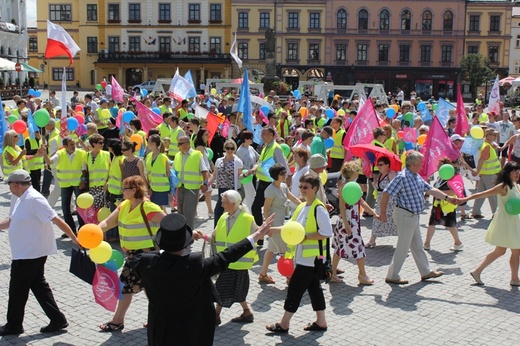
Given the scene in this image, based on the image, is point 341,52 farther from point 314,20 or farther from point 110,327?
point 110,327

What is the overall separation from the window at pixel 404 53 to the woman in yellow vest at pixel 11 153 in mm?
56817

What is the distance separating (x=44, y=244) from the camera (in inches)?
247

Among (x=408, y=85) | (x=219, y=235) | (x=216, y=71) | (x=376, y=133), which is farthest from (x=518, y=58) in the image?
(x=219, y=235)

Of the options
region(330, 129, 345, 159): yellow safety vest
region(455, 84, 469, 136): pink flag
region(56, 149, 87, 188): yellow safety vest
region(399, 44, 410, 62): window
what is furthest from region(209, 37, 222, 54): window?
region(56, 149, 87, 188): yellow safety vest

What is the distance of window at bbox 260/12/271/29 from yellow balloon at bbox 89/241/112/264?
195ft

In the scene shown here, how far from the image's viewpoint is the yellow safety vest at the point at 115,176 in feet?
31.0

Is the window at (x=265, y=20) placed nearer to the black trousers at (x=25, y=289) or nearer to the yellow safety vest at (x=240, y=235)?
the yellow safety vest at (x=240, y=235)

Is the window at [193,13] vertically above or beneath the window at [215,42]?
above

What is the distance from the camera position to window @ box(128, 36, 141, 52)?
2574 inches

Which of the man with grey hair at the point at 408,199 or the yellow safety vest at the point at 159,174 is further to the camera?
the yellow safety vest at the point at 159,174

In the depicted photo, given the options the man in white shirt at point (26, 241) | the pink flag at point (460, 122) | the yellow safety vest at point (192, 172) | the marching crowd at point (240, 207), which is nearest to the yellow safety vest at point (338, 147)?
the marching crowd at point (240, 207)

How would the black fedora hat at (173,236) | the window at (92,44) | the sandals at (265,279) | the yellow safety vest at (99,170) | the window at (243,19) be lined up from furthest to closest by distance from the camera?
1. the window at (92,44)
2. the window at (243,19)
3. the yellow safety vest at (99,170)
4. the sandals at (265,279)
5. the black fedora hat at (173,236)

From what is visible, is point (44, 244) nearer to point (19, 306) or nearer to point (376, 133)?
point (19, 306)

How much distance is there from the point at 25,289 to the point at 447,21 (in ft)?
207
